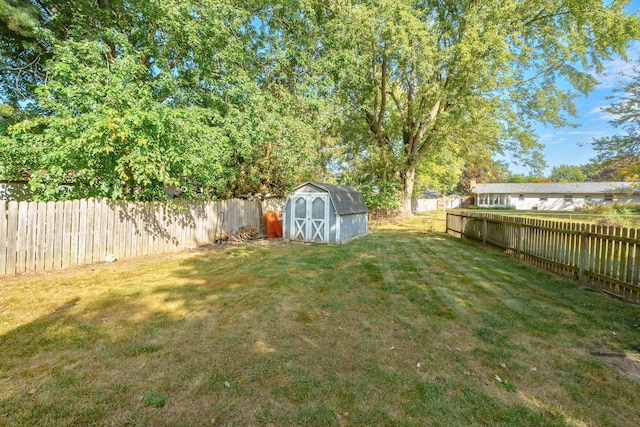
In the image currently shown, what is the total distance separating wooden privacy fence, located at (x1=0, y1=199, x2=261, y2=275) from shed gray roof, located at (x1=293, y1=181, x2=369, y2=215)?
177 inches

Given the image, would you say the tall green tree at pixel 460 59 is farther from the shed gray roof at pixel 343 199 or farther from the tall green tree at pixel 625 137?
the shed gray roof at pixel 343 199

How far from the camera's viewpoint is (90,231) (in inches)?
297

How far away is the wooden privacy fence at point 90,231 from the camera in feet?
20.6

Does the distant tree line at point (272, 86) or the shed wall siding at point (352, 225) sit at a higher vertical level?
the distant tree line at point (272, 86)

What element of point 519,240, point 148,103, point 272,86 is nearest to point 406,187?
point 272,86

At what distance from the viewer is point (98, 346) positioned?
141 inches

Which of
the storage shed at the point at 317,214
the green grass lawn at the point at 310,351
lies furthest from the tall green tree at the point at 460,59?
the green grass lawn at the point at 310,351

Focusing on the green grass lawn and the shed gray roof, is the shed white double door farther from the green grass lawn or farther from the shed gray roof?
the green grass lawn

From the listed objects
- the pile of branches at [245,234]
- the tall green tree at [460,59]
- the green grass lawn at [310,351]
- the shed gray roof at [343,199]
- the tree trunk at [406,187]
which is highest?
the tall green tree at [460,59]

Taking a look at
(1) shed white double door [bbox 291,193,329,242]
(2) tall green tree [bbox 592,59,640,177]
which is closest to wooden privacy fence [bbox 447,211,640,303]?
(1) shed white double door [bbox 291,193,329,242]

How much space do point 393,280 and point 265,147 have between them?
977 cm

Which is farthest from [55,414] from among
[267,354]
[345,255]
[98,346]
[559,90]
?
[559,90]

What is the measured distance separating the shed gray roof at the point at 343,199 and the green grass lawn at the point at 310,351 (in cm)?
554

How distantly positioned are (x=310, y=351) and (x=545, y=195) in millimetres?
52734
